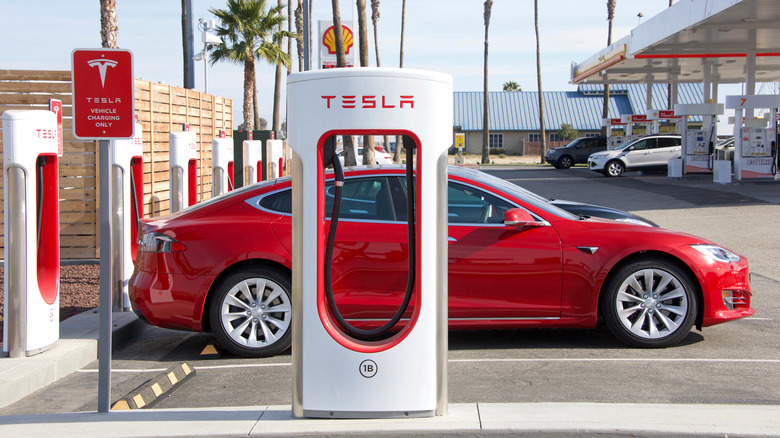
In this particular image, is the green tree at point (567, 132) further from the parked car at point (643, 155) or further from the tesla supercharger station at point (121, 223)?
the tesla supercharger station at point (121, 223)

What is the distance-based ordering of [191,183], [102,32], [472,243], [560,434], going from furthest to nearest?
[102,32] → [191,183] → [472,243] → [560,434]

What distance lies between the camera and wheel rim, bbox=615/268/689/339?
626 centimetres

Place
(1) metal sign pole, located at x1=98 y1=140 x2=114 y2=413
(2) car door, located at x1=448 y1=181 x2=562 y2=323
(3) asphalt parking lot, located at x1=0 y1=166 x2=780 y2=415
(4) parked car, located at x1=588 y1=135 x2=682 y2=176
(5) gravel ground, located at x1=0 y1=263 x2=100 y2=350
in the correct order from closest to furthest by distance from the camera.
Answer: (1) metal sign pole, located at x1=98 y1=140 x2=114 y2=413, (3) asphalt parking lot, located at x1=0 y1=166 x2=780 y2=415, (2) car door, located at x1=448 y1=181 x2=562 y2=323, (5) gravel ground, located at x1=0 y1=263 x2=100 y2=350, (4) parked car, located at x1=588 y1=135 x2=682 y2=176

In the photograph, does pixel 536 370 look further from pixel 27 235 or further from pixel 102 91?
pixel 27 235

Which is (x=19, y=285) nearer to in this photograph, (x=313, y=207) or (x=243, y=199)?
(x=243, y=199)

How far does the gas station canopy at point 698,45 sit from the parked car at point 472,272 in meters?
15.2

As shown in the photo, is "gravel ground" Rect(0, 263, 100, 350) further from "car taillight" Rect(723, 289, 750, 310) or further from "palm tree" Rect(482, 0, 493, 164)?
"palm tree" Rect(482, 0, 493, 164)

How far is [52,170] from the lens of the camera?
20.2ft

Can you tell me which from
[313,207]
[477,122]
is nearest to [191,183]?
[313,207]

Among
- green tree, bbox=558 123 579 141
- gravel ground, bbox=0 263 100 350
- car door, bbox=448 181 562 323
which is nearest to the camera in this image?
car door, bbox=448 181 562 323

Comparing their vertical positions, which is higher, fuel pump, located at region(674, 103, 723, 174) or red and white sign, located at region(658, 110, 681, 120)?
red and white sign, located at region(658, 110, 681, 120)

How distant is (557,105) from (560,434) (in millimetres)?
63105

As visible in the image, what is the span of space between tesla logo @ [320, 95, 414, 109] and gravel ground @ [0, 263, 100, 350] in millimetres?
4513

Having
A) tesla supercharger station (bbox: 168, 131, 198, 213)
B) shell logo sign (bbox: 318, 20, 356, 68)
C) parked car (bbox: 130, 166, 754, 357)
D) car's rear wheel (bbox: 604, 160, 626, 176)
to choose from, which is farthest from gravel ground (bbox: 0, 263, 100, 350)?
car's rear wheel (bbox: 604, 160, 626, 176)
